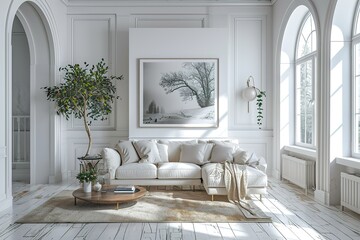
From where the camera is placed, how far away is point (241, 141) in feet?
23.3

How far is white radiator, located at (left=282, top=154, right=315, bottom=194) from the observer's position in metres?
5.52

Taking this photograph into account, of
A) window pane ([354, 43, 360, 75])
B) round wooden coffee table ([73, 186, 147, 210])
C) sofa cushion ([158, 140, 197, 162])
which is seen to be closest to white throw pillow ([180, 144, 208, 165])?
sofa cushion ([158, 140, 197, 162])

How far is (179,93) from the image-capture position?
6.87 meters

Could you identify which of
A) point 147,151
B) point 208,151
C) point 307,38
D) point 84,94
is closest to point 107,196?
point 147,151

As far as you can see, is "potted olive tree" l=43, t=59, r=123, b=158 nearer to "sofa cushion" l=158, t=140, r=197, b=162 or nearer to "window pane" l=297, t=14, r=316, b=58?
"sofa cushion" l=158, t=140, r=197, b=162

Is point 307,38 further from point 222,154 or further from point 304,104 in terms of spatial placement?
point 222,154

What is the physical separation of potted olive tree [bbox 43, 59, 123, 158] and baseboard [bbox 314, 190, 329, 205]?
3.87 meters

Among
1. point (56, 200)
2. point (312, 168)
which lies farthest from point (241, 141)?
point (56, 200)

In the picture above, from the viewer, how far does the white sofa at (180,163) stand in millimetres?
5082

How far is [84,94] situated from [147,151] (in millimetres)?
1604

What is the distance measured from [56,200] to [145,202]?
1.30 m

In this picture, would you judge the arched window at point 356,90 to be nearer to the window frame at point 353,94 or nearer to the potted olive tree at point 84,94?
the window frame at point 353,94

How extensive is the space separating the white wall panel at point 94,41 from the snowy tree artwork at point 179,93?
836mm

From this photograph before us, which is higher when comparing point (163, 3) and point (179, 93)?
point (163, 3)
